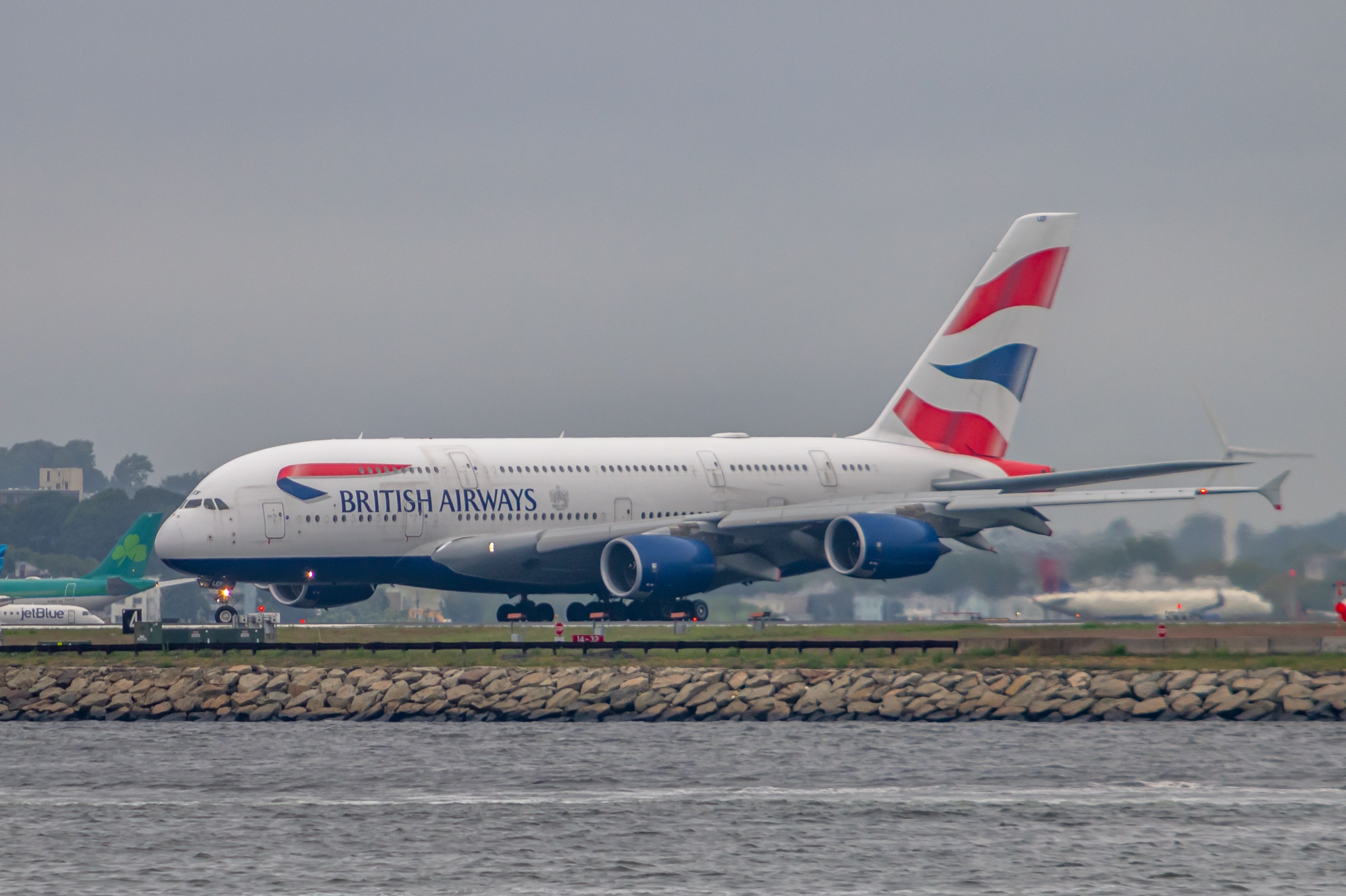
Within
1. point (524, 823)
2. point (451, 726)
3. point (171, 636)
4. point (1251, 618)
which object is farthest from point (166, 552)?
point (1251, 618)

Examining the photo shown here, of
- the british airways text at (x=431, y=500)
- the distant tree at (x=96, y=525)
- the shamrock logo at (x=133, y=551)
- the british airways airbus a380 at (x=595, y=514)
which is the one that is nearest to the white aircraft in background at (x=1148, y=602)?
the british airways airbus a380 at (x=595, y=514)

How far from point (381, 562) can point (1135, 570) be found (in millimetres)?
18437

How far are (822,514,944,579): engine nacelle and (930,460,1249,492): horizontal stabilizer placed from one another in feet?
14.0

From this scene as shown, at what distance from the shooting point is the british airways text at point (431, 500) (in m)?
47.6

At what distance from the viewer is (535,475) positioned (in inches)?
1967

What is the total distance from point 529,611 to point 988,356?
1574 cm

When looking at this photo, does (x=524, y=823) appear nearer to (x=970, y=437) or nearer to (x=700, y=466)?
(x=700, y=466)

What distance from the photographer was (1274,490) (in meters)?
44.1

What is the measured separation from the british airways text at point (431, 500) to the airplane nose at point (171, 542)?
3.92 m

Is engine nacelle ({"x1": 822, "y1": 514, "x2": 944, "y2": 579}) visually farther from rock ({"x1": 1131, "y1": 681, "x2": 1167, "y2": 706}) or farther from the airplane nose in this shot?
the airplane nose

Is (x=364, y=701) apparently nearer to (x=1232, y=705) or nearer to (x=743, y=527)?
(x=743, y=527)

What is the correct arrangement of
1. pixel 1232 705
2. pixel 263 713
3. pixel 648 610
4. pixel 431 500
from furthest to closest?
pixel 648 610
pixel 431 500
pixel 263 713
pixel 1232 705

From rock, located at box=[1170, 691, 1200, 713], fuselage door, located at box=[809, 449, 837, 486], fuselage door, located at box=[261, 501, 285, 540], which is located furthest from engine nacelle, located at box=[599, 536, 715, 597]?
rock, located at box=[1170, 691, 1200, 713]

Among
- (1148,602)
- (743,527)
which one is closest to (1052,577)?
(1148,602)
